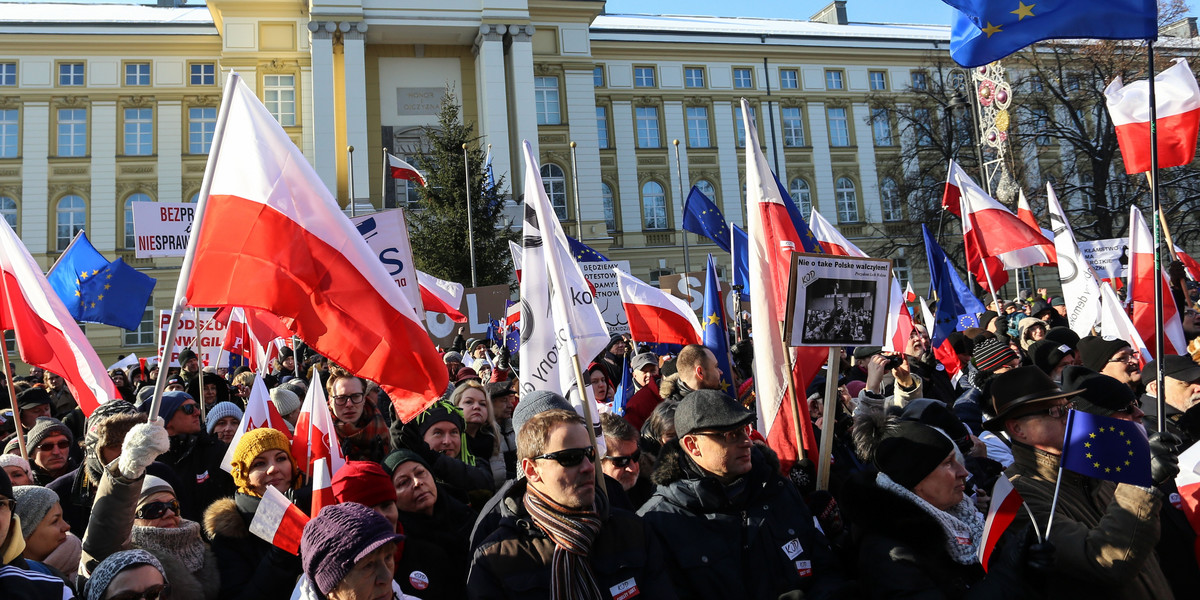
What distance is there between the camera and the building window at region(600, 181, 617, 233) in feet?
131

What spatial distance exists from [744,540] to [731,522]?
78 mm

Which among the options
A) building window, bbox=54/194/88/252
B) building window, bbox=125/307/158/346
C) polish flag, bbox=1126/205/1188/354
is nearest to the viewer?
polish flag, bbox=1126/205/1188/354

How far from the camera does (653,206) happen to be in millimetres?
40750

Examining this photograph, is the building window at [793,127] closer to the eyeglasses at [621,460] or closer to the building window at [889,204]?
the building window at [889,204]

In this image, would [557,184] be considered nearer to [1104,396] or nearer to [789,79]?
[789,79]

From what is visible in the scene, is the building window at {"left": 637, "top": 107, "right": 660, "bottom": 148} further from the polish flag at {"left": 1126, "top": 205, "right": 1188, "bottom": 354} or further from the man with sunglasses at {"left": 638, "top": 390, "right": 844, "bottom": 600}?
the man with sunglasses at {"left": 638, "top": 390, "right": 844, "bottom": 600}

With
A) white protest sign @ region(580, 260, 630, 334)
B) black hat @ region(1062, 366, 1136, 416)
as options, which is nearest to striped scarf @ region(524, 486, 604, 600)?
black hat @ region(1062, 366, 1136, 416)

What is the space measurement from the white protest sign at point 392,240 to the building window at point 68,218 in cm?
3263

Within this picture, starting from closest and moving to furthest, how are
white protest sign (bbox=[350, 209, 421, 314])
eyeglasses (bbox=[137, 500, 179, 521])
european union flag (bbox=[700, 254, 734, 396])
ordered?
eyeglasses (bbox=[137, 500, 179, 521])
european union flag (bbox=[700, 254, 734, 396])
white protest sign (bbox=[350, 209, 421, 314])

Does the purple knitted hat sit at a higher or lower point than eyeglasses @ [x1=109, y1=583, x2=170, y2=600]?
higher

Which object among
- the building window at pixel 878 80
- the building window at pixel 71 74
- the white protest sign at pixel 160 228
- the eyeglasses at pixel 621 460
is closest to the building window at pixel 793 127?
the building window at pixel 878 80

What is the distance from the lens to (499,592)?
317 centimetres

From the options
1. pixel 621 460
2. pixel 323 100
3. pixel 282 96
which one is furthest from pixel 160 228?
pixel 282 96

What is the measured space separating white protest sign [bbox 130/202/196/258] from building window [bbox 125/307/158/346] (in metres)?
26.2
